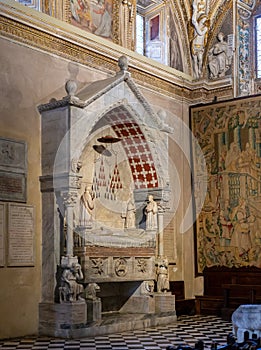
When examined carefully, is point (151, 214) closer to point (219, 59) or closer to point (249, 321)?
point (219, 59)

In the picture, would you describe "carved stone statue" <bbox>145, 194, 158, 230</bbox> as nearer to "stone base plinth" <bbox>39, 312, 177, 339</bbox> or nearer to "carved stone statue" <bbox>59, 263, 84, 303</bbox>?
"stone base plinth" <bbox>39, 312, 177, 339</bbox>

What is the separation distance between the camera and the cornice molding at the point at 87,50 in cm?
1035

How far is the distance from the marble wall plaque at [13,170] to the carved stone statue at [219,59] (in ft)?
19.5

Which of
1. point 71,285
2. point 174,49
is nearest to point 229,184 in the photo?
point 174,49

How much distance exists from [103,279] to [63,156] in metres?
2.18

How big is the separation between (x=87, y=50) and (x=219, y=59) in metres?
4.01

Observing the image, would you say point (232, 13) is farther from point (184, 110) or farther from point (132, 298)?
point (132, 298)

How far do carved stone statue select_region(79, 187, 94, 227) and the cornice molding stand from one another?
2561mm

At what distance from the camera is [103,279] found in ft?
34.5

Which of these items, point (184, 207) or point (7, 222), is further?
point (184, 207)

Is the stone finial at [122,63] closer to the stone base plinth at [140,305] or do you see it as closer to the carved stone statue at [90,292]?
the carved stone statue at [90,292]

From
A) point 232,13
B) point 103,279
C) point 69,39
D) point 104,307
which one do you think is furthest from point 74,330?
point 232,13

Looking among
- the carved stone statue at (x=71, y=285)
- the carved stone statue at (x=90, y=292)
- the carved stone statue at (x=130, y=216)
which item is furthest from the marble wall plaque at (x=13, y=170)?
the carved stone statue at (x=130, y=216)

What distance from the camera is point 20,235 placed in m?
10.1
